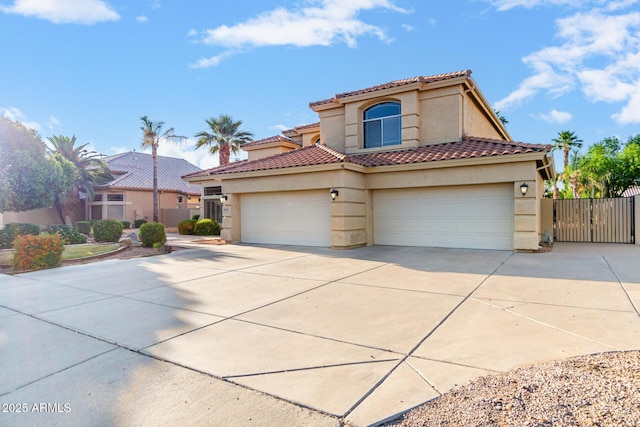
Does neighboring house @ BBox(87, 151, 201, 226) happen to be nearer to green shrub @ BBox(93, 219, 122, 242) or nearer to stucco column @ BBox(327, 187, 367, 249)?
green shrub @ BBox(93, 219, 122, 242)

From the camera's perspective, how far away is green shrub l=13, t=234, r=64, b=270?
9984 millimetres

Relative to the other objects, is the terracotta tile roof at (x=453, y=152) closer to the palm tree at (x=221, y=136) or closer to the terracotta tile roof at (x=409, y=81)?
the terracotta tile roof at (x=409, y=81)

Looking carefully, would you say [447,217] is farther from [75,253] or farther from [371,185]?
[75,253]

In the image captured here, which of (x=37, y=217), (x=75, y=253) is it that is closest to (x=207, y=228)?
(x=75, y=253)

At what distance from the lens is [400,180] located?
13.8m

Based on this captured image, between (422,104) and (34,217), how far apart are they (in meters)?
30.7

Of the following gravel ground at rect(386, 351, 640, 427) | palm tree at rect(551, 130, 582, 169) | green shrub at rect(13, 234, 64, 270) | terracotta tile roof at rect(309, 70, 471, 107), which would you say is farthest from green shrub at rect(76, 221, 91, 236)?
palm tree at rect(551, 130, 582, 169)

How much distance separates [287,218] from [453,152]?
707 centimetres

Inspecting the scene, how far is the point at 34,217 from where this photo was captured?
1128 inches

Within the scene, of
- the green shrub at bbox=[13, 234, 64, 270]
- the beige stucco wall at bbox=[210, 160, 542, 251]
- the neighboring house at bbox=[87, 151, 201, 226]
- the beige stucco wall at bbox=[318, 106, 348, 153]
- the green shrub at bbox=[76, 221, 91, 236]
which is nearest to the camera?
the green shrub at bbox=[13, 234, 64, 270]

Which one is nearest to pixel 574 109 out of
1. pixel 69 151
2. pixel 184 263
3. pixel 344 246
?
pixel 344 246

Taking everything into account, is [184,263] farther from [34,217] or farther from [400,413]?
[34,217]

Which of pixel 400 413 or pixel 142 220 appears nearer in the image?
pixel 400 413

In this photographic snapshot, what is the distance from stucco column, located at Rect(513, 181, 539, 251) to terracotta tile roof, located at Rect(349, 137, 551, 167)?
1.17m
